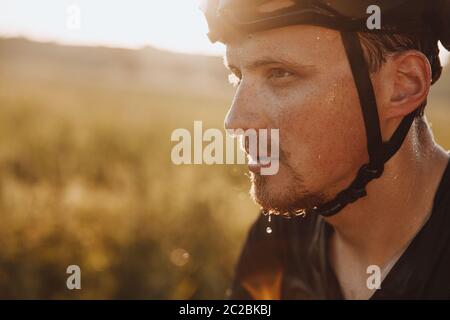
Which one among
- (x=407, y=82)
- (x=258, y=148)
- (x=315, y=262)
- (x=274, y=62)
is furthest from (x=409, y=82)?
(x=315, y=262)

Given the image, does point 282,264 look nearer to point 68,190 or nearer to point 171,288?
point 171,288

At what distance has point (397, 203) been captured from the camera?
8.61 feet

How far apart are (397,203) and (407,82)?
23.3 inches

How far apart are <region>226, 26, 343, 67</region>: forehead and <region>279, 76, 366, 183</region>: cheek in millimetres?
139

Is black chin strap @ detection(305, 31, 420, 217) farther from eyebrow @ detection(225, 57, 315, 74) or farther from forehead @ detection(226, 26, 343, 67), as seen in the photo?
eyebrow @ detection(225, 57, 315, 74)

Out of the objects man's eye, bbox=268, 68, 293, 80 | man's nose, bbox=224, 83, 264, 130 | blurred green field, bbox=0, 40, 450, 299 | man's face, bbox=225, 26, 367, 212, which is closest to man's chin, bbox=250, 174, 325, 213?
man's face, bbox=225, 26, 367, 212

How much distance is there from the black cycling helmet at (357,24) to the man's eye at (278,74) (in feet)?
0.66

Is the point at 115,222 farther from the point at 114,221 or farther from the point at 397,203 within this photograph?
the point at 397,203

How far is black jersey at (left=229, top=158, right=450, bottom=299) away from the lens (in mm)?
2420

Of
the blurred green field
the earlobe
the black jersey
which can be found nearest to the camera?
the black jersey

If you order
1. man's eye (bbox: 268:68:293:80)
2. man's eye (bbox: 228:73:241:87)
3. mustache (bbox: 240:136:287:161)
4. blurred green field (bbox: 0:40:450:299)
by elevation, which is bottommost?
blurred green field (bbox: 0:40:450:299)

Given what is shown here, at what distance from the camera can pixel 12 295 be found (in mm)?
4867

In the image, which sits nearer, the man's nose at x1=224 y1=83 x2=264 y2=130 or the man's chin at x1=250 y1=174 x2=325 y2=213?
the man's nose at x1=224 y1=83 x2=264 y2=130
